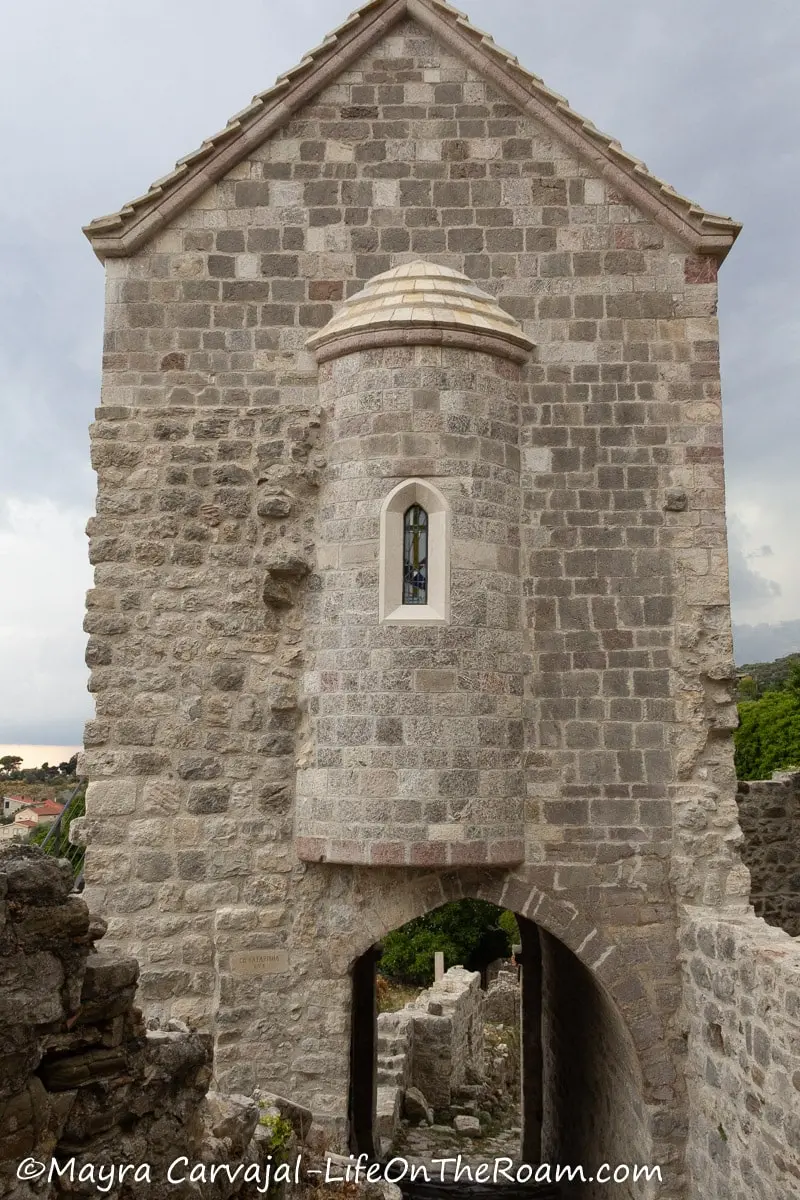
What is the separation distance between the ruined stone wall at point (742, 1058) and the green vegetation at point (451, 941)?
16.9m

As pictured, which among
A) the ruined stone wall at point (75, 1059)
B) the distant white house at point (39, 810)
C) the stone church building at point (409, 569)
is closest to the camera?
the ruined stone wall at point (75, 1059)

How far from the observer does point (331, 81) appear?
27.2 ft

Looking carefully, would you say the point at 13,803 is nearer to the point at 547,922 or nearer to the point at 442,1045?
the point at 442,1045

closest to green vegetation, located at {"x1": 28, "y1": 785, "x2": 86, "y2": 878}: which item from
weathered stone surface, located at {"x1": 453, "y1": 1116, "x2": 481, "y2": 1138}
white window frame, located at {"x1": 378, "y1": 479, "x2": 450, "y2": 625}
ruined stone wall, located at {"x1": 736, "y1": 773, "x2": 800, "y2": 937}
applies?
white window frame, located at {"x1": 378, "y1": 479, "x2": 450, "y2": 625}

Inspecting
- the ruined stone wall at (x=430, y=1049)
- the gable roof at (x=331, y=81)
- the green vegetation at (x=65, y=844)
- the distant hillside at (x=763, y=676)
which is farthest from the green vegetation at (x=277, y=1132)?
the distant hillside at (x=763, y=676)

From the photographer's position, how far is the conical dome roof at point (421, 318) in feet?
24.3

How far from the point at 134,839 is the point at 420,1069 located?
7.97 meters

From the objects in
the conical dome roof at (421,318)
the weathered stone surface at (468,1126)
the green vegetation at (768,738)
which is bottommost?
the weathered stone surface at (468,1126)

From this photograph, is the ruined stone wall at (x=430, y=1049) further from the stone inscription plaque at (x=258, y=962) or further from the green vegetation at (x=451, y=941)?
the green vegetation at (x=451, y=941)

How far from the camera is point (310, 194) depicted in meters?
8.20

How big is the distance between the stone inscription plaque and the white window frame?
2.53 m

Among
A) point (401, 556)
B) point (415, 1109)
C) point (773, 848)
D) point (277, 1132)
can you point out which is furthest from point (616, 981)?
point (415, 1109)

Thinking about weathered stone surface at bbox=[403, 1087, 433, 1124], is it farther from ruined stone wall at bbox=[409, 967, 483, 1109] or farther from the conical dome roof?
the conical dome roof

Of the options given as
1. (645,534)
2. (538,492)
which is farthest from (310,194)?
(645,534)
